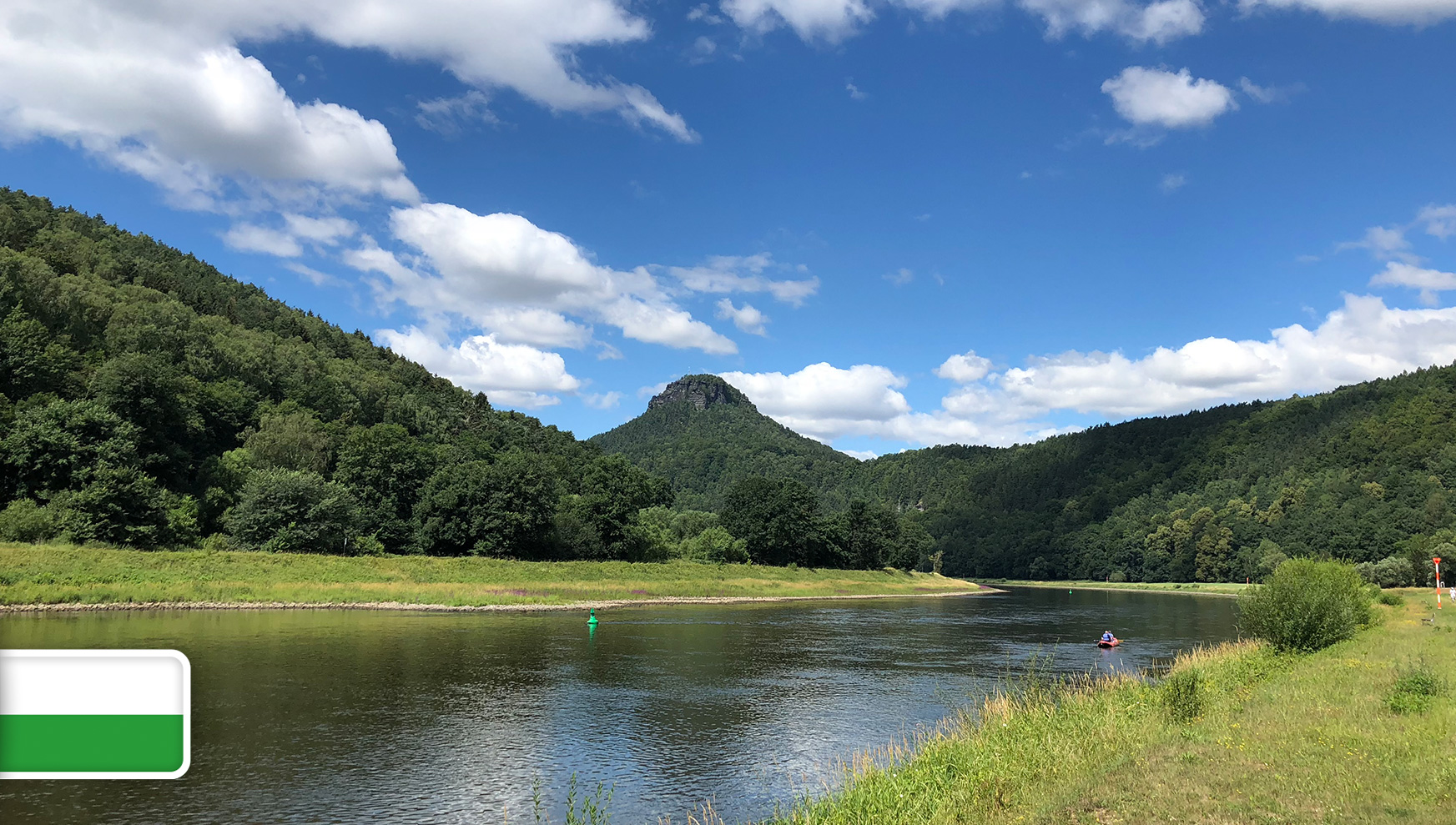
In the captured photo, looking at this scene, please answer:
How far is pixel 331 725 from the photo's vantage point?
2895 cm

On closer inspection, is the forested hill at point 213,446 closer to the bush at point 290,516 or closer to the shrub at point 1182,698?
the bush at point 290,516

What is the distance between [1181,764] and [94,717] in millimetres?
21533

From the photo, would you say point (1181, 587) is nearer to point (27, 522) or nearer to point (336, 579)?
point (336, 579)

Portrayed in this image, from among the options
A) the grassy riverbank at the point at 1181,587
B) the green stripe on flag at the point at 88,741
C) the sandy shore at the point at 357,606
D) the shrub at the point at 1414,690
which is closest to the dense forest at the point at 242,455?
the sandy shore at the point at 357,606

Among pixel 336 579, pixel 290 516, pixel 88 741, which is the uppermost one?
pixel 88 741

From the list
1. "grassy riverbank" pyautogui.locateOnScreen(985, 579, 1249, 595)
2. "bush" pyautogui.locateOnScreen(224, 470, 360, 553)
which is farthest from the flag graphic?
"grassy riverbank" pyautogui.locateOnScreen(985, 579, 1249, 595)

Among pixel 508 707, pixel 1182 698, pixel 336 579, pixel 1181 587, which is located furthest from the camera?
pixel 1181 587

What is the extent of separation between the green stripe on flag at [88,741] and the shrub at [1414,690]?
29.8 meters

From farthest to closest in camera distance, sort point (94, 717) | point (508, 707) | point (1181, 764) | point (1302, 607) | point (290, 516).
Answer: point (290, 516), point (1302, 607), point (508, 707), point (1181, 764), point (94, 717)

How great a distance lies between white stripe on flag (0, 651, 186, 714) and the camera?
2.28 m

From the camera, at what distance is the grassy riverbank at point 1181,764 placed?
15609 mm

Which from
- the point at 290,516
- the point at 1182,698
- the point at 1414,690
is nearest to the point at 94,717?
the point at 1182,698

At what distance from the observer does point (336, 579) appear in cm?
7538

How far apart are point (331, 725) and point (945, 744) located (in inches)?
824
